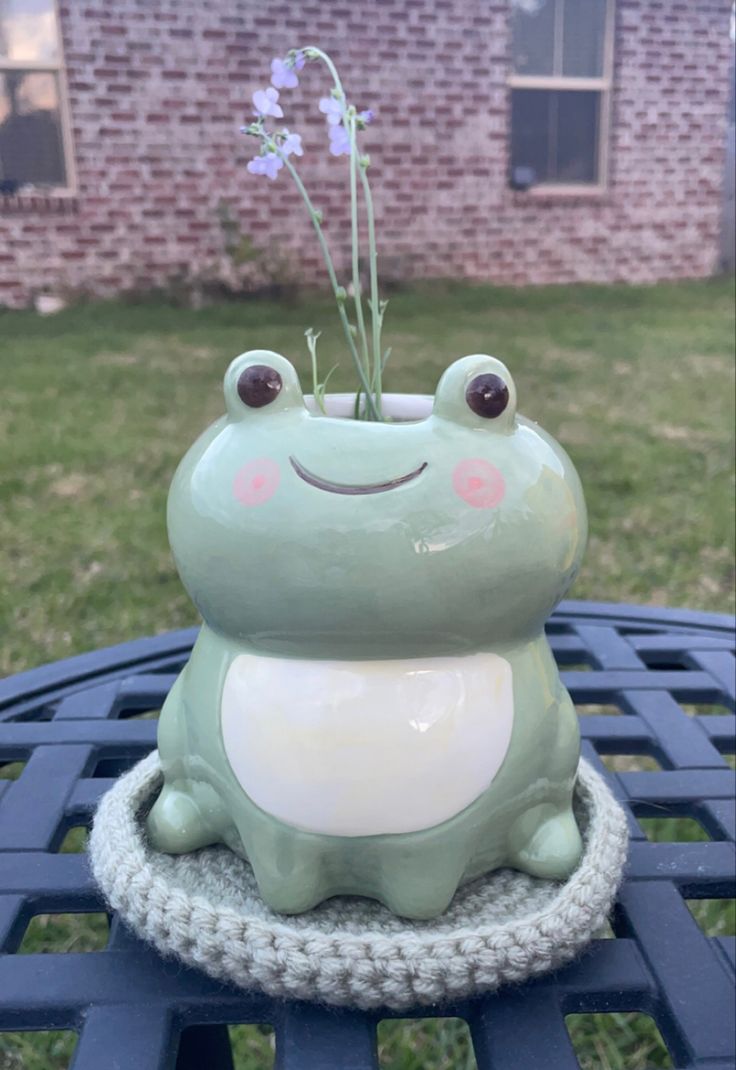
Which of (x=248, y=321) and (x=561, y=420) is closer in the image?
(x=561, y=420)

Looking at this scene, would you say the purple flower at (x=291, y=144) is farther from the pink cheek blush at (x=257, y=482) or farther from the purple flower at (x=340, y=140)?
the pink cheek blush at (x=257, y=482)

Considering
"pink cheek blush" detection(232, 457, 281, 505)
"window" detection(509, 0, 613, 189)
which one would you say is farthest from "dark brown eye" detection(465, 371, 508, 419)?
"window" detection(509, 0, 613, 189)

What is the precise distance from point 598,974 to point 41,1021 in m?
0.30

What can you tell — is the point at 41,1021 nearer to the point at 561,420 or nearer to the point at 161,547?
the point at 161,547

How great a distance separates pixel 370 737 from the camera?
513 mm

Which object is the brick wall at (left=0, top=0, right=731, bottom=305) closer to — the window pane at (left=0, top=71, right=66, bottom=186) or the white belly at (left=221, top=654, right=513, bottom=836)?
the window pane at (left=0, top=71, right=66, bottom=186)

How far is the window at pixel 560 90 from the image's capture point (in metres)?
3.92

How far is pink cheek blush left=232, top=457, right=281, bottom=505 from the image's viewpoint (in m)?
0.50

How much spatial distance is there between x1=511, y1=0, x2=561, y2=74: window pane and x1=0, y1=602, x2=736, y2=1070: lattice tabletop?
357 cm

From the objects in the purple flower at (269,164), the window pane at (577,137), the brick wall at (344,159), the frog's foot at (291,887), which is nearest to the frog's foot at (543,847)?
the frog's foot at (291,887)

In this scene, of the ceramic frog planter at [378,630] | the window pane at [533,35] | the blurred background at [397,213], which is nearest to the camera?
the ceramic frog planter at [378,630]

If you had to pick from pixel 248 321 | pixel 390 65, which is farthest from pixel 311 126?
pixel 248 321

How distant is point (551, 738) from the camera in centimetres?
56

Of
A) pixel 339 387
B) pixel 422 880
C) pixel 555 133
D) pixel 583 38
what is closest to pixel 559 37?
pixel 583 38
